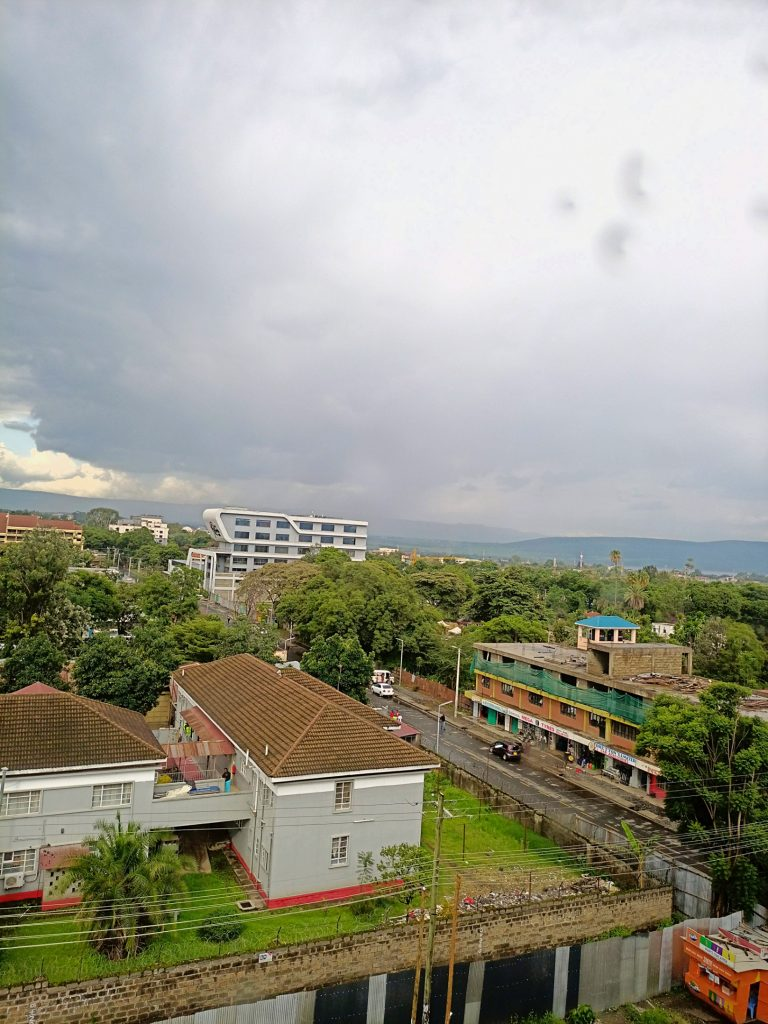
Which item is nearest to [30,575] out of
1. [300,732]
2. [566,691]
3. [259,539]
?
[300,732]

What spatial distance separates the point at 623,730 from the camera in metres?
35.1

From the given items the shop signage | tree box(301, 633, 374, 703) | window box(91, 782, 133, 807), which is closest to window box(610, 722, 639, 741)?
the shop signage

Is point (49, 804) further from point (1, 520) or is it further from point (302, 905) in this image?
point (1, 520)

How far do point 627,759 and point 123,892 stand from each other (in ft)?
83.9

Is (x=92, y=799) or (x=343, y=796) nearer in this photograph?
(x=92, y=799)

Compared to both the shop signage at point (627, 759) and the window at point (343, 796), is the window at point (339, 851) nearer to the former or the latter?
the window at point (343, 796)

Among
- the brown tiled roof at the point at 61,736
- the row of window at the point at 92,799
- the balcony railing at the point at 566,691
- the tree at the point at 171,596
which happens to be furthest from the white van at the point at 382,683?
the row of window at the point at 92,799

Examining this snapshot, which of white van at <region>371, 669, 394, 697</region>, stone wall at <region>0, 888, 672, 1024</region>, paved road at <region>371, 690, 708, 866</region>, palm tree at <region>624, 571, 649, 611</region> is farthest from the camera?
palm tree at <region>624, 571, 649, 611</region>

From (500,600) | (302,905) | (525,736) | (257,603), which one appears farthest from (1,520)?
(302,905)

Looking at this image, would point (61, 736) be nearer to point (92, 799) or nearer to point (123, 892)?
point (92, 799)

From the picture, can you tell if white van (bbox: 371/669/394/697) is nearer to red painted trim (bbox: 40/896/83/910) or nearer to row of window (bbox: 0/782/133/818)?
row of window (bbox: 0/782/133/818)

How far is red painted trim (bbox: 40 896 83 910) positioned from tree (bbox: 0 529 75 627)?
26.6m

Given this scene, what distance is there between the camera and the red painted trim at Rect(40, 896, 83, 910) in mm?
19234

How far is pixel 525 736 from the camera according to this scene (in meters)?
43.0
